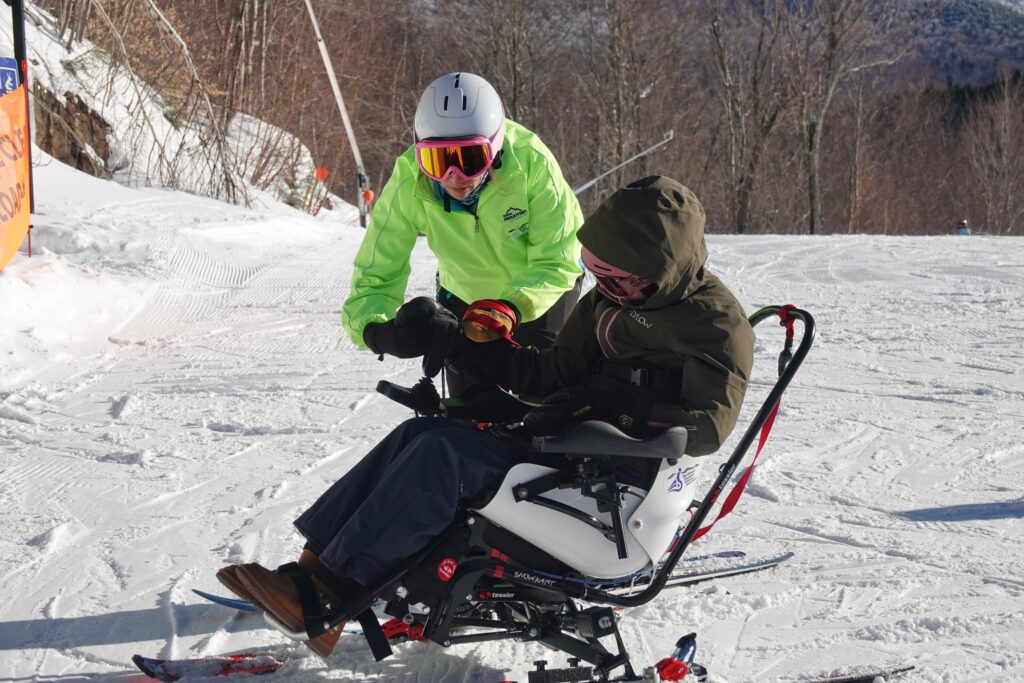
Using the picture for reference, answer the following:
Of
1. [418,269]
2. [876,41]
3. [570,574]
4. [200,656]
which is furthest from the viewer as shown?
[876,41]

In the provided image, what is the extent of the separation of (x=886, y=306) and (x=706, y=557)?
5606 millimetres

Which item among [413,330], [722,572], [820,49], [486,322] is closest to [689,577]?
[722,572]

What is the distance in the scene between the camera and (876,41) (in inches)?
976

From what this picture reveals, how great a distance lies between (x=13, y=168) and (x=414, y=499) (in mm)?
5161

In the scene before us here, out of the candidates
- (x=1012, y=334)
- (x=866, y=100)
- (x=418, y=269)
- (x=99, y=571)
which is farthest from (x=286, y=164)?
(x=866, y=100)

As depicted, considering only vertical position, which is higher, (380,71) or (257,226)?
(380,71)

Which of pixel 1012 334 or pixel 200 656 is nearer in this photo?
pixel 200 656

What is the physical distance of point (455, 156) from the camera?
10.9 feet

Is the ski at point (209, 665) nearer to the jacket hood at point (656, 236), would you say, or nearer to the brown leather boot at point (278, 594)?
the brown leather boot at point (278, 594)

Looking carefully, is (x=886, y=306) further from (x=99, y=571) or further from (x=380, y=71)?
(x=380, y=71)

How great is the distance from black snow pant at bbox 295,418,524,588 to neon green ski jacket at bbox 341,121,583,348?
87 cm

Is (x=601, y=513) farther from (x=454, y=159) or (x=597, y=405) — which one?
(x=454, y=159)

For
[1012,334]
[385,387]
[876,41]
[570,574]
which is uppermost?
[876,41]

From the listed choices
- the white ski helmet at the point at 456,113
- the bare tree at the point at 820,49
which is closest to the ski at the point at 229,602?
the white ski helmet at the point at 456,113
